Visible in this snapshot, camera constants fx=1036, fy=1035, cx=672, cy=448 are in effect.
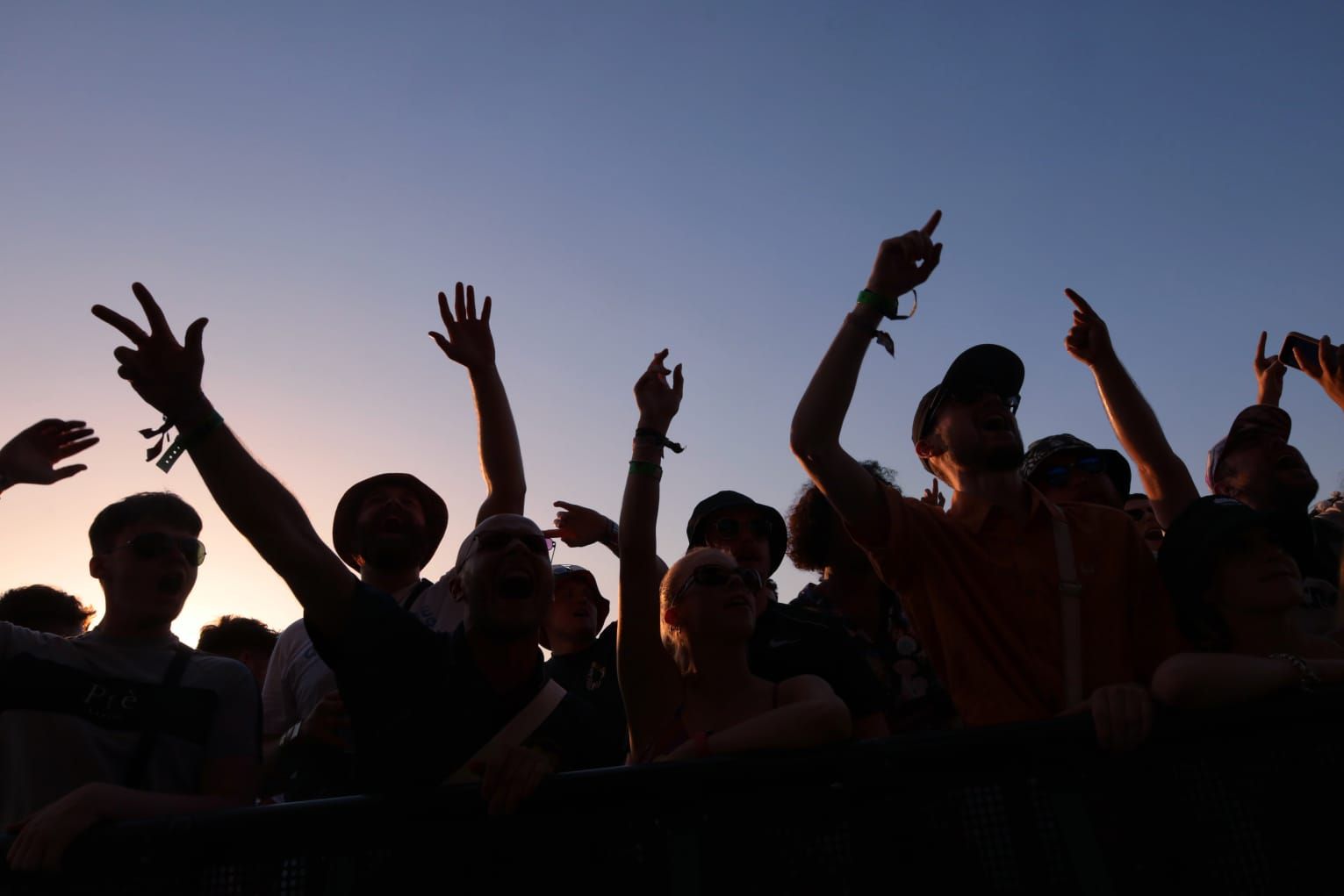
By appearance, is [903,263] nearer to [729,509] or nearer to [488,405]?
[729,509]

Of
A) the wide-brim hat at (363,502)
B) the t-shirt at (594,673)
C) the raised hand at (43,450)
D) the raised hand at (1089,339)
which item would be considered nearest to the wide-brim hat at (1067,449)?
the raised hand at (1089,339)

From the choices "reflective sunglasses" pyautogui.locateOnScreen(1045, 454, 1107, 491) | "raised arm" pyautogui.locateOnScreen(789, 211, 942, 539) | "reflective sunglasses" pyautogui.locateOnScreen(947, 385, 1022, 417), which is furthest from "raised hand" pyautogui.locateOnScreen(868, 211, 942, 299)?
"reflective sunglasses" pyautogui.locateOnScreen(1045, 454, 1107, 491)

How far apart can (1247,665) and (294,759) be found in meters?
3.02

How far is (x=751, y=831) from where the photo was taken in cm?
212

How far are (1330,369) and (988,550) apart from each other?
85.6 inches

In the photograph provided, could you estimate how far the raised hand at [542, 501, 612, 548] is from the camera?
537 centimetres

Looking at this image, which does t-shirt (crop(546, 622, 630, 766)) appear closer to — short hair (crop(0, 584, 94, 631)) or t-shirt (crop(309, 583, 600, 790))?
t-shirt (crop(309, 583, 600, 790))

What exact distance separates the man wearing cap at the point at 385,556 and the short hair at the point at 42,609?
1527mm

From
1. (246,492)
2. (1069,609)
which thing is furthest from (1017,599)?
(246,492)

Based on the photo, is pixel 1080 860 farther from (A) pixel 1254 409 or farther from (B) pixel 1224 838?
(A) pixel 1254 409

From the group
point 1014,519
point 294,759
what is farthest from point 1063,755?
point 294,759

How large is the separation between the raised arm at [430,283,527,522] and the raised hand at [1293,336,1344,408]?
3.50 meters

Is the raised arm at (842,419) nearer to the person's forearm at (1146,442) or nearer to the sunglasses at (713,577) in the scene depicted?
the sunglasses at (713,577)

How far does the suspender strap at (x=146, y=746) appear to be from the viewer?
3.18 meters
